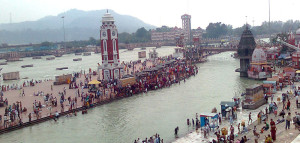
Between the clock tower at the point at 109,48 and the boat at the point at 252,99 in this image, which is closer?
the boat at the point at 252,99

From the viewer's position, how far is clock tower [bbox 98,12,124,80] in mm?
34781

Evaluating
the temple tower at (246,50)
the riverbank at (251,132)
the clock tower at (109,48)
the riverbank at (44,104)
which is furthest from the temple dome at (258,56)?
the clock tower at (109,48)

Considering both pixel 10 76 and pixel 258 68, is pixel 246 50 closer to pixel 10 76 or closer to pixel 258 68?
pixel 258 68

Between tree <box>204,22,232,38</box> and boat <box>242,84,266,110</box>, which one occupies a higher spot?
tree <box>204,22,232,38</box>

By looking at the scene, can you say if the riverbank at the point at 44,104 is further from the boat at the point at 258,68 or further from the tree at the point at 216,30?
the tree at the point at 216,30

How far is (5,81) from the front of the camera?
164ft

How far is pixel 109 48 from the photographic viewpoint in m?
35.0

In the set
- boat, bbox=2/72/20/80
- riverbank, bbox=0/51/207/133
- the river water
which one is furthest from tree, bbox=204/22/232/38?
the river water

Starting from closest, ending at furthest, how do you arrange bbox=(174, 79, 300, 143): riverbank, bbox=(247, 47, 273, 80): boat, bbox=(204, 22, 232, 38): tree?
bbox=(174, 79, 300, 143): riverbank, bbox=(247, 47, 273, 80): boat, bbox=(204, 22, 232, 38): tree

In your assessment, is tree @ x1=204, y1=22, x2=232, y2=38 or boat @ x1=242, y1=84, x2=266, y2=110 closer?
boat @ x1=242, y1=84, x2=266, y2=110

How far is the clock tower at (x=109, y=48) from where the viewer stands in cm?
3478

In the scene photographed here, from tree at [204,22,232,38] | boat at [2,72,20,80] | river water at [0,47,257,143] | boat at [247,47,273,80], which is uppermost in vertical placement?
tree at [204,22,232,38]

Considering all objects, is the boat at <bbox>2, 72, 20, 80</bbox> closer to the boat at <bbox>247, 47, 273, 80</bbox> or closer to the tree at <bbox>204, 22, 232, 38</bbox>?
the boat at <bbox>247, 47, 273, 80</bbox>

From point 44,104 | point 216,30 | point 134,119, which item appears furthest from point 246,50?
point 216,30
